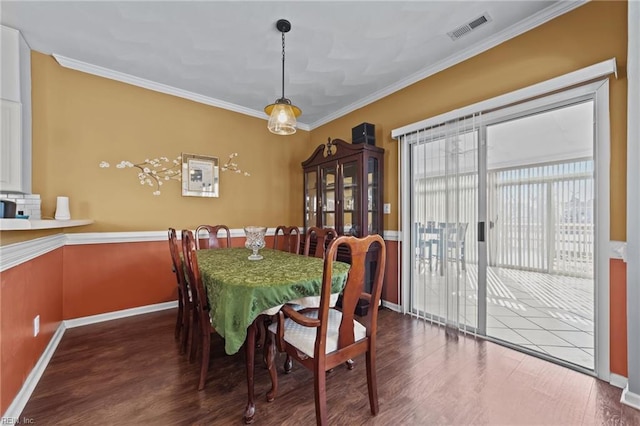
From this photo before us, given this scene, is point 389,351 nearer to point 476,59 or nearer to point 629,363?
point 629,363

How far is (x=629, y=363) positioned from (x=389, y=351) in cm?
143

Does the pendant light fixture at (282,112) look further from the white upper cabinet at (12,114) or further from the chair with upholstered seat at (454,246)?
the white upper cabinet at (12,114)

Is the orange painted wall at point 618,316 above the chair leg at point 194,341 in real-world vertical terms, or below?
above

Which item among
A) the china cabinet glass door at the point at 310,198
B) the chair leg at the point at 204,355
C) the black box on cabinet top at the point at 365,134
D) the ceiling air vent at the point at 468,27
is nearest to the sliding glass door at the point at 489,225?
the black box on cabinet top at the point at 365,134

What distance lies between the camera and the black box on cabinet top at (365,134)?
322 cm

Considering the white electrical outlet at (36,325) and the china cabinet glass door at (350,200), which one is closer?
the white electrical outlet at (36,325)

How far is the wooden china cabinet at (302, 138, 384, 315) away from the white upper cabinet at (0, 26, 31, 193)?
2.90m

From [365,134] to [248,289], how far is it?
2437mm

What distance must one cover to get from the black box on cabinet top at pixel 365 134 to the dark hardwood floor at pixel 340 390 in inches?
86.8

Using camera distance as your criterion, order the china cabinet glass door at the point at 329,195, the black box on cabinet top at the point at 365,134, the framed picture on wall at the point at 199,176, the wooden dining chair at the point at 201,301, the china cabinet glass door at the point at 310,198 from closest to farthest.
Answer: the wooden dining chair at the point at 201,301 → the black box on cabinet top at the point at 365,134 → the framed picture on wall at the point at 199,176 → the china cabinet glass door at the point at 329,195 → the china cabinet glass door at the point at 310,198

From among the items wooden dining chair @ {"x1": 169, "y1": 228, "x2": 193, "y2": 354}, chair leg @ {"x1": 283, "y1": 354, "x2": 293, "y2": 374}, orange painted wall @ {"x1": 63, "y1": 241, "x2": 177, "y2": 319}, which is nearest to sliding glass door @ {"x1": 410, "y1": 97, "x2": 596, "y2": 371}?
chair leg @ {"x1": 283, "y1": 354, "x2": 293, "y2": 374}

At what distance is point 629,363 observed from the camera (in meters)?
1.61

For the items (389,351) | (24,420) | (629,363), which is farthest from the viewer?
(389,351)

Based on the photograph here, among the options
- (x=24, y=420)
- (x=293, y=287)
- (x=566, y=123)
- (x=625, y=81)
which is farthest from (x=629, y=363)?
(x=24, y=420)
